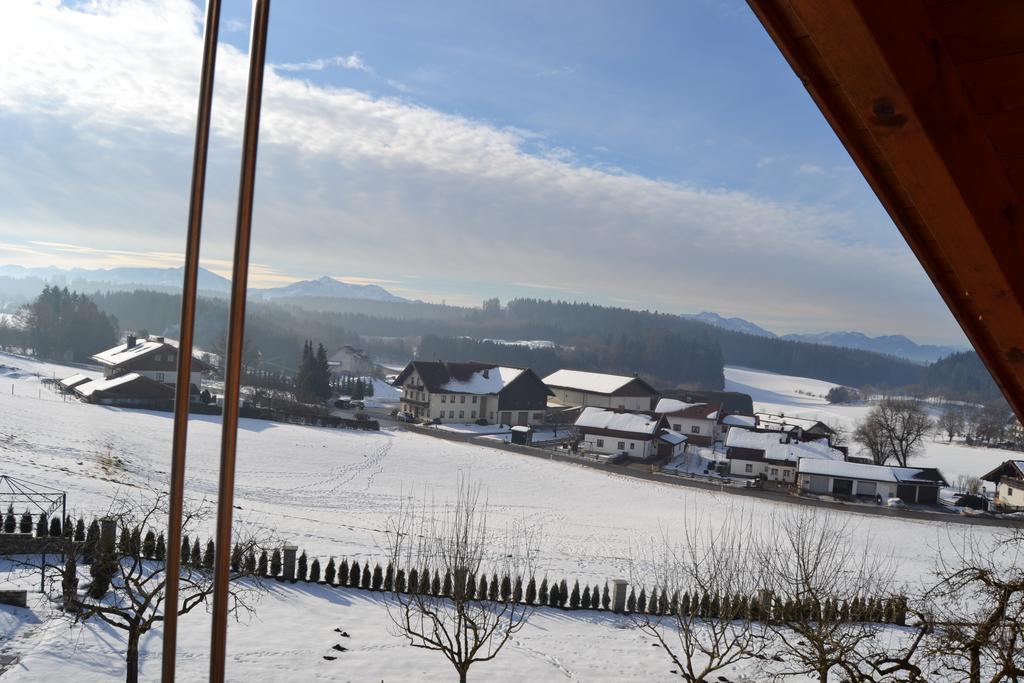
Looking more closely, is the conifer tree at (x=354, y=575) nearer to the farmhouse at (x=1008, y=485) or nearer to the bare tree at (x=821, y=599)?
the bare tree at (x=821, y=599)

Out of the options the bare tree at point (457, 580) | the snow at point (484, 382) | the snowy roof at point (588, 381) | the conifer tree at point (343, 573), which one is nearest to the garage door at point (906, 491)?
→ the bare tree at point (457, 580)

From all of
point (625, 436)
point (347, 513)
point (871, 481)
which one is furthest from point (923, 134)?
point (625, 436)

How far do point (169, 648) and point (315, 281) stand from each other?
49.2 metres

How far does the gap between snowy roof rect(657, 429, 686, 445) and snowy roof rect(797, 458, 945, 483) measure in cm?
417

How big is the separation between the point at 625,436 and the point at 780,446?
13.5ft

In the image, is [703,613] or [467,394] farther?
[467,394]

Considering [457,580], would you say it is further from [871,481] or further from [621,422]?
→ [621,422]

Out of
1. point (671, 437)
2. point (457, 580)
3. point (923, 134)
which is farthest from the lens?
point (671, 437)

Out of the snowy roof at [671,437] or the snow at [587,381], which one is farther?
the snow at [587,381]

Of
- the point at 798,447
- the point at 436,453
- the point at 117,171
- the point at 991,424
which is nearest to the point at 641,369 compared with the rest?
the point at 991,424

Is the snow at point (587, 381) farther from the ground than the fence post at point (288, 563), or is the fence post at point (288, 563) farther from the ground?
the snow at point (587, 381)

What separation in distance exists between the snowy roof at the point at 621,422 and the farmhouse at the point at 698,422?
310 cm

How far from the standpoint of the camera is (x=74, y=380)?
12477 mm

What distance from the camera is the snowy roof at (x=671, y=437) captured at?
19477 millimetres
